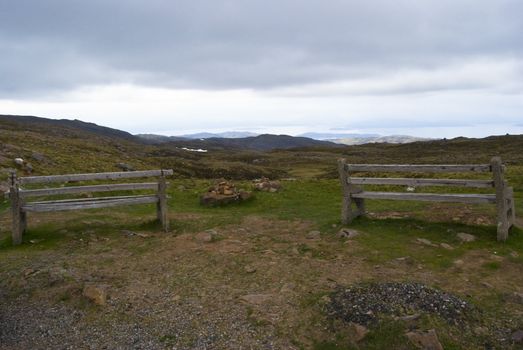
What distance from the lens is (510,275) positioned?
8750mm

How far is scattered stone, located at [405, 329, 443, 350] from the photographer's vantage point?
6348 millimetres

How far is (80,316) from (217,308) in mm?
2594

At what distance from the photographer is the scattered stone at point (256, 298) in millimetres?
8172

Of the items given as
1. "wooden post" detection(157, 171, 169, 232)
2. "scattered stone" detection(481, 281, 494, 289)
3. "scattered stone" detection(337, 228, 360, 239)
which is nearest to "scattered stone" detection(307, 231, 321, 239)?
"scattered stone" detection(337, 228, 360, 239)

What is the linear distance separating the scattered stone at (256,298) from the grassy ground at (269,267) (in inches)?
3.2

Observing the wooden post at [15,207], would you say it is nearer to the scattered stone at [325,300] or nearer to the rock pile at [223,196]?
the rock pile at [223,196]

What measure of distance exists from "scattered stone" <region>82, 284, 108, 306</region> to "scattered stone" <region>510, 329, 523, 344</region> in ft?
23.8

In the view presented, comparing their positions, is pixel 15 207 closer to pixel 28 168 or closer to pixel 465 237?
pixel 465 237

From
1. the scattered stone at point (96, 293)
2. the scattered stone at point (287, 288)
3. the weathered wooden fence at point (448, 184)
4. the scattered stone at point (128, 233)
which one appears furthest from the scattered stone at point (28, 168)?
the scattered stone at point (287, 288)

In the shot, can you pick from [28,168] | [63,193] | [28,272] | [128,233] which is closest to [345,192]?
[128,233]

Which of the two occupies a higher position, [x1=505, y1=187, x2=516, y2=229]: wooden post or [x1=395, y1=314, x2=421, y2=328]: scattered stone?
[x1=505, y1=187, x2=516, y2=229]: wooden post

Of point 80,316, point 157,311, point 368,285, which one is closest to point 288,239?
point 368,285

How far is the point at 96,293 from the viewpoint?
8.56 meters

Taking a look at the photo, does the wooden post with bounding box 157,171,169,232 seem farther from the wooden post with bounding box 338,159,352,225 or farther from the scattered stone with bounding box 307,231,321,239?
the wooden post with bounding box 338,159,352,225
